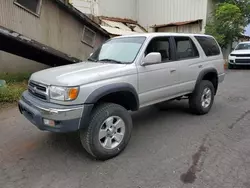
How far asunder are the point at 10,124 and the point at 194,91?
4.14m

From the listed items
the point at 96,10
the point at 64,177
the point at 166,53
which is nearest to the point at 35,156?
the point at 64,177

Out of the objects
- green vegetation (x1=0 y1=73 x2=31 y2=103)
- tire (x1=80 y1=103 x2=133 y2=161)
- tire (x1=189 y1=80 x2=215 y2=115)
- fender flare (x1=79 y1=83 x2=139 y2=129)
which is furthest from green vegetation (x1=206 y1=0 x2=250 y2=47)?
fender flare (x1=79 y1=83 x2=139 y2=129)

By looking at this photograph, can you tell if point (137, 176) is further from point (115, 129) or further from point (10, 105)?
point (10, 105)

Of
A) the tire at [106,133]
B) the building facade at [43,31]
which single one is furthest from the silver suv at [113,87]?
the building facade at [43,31]

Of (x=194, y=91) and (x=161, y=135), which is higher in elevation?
(x=194, y=91)

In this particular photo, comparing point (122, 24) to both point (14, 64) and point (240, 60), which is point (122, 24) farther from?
point (14, 64)

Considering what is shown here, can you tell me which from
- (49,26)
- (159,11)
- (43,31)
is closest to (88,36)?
(49,26)

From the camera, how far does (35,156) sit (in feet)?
12.8

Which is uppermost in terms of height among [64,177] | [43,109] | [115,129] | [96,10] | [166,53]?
[96,10]

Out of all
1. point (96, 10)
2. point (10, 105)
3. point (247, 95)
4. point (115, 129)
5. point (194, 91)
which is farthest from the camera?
point (96, 10)

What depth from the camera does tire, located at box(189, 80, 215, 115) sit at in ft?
17.8

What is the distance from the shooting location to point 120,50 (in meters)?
4.50

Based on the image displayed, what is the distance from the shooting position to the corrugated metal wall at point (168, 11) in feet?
57.7

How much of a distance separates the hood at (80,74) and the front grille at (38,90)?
7 centimetres
